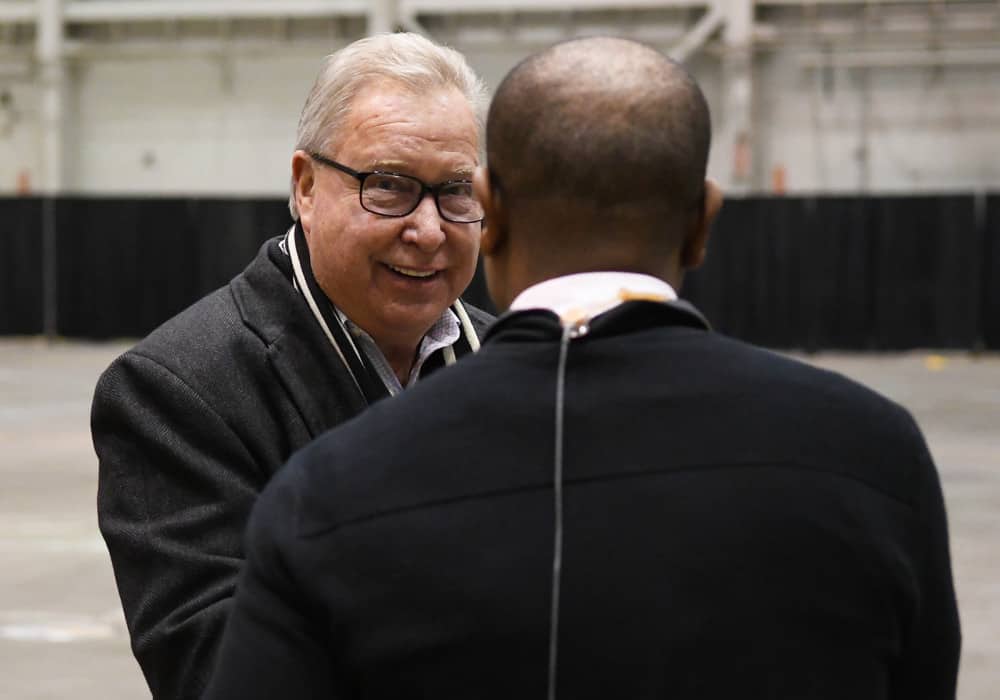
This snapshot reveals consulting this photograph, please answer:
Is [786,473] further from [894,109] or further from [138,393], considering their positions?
[894,109]

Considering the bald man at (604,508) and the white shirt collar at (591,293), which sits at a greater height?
the white shirt collar at (591,293)

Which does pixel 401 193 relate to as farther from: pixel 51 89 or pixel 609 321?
pixel 51 89

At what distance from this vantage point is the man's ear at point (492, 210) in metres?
1.61

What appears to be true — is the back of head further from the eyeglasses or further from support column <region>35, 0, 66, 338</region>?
support column <region>35, 0, 66, 338</region>

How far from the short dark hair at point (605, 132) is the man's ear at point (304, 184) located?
112 cm

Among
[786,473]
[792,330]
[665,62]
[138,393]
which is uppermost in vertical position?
[665,62]

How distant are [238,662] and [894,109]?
20.9 metres

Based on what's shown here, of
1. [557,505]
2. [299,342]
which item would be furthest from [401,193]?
[557,505]

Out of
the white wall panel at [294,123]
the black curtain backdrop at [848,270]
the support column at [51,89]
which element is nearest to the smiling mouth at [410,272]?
the black curtain backdrop at [848,270]

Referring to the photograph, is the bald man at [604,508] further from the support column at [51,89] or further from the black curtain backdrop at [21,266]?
the support column at [51,89]

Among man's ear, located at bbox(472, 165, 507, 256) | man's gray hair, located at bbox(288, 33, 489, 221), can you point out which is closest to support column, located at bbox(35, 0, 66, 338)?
man's gray hair, located at bbox(288, 33, 489, 221)

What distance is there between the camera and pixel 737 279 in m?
20.3

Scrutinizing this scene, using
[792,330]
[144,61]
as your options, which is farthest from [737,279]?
[144,61]

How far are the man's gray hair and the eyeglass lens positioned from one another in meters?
0.11
